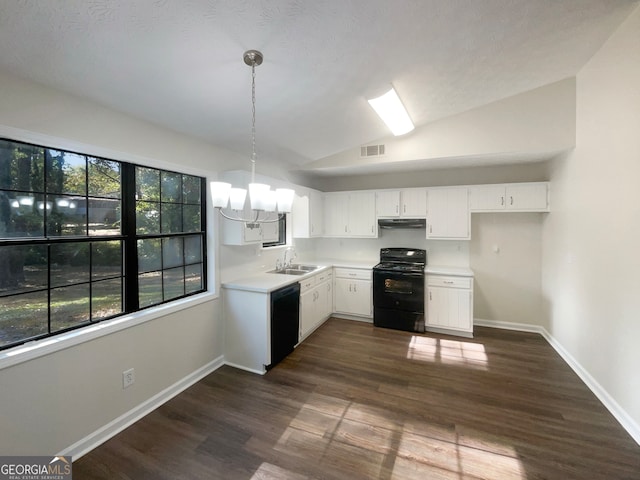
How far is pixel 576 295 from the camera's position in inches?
121

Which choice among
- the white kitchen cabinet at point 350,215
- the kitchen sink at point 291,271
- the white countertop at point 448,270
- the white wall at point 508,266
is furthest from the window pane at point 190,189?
the white wall at point 508,266

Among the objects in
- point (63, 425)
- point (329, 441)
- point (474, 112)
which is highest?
point (474, 112)

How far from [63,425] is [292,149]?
11.1 ft

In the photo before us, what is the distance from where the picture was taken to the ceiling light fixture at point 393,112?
8.91 ft

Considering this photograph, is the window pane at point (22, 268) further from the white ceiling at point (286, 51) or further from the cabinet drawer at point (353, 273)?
the cabinet drawer at point (353, 273)

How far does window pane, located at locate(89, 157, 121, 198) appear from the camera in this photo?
216 centimetres

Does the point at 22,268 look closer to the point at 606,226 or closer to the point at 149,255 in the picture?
the point at 149,255

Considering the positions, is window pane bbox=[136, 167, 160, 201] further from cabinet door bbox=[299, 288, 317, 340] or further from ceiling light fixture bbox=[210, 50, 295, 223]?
cabinet door bbox=[299, 288, 317, 340]

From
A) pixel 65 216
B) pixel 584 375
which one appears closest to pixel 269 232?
pixel 65 216

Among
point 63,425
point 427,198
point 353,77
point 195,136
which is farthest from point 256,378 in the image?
point 427,198

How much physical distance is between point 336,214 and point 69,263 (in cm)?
373

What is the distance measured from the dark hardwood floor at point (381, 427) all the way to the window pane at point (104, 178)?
190 centimetres

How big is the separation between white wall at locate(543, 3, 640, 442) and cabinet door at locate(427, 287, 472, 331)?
106cm

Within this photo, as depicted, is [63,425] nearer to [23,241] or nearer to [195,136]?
[23,241]
